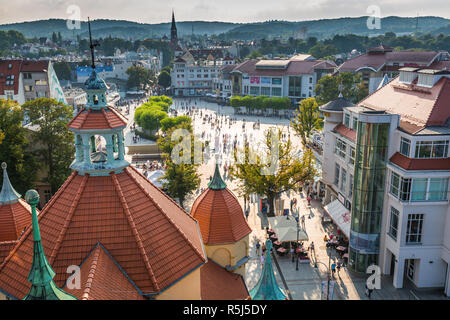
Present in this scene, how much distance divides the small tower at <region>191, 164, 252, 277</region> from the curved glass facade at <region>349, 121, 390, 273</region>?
11.5 m

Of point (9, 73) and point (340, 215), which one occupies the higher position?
point (9, 73)

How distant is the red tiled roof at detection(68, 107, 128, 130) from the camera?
51.3 ft

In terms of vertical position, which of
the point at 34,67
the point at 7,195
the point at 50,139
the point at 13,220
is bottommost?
the point at 13,220

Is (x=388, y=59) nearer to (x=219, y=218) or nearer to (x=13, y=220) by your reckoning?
(x=219, y=218)

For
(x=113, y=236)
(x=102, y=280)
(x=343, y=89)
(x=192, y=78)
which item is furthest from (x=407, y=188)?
(x=192, y=78)

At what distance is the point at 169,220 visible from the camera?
15344 mm

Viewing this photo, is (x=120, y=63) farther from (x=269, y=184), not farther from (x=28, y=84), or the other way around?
(x=269, y=184)

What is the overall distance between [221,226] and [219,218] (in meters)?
0.42

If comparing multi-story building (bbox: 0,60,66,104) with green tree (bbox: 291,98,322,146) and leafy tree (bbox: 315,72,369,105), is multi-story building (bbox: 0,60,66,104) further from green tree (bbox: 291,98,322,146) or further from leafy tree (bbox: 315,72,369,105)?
leafy tree (bbox: 315,72,369,105)

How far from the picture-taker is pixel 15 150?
115ft

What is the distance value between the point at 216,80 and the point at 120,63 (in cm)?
5539

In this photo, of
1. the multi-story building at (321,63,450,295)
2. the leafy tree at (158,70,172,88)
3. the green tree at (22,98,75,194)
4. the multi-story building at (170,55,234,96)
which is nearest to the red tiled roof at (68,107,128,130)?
the multi-story building at (321,63,450,295)
